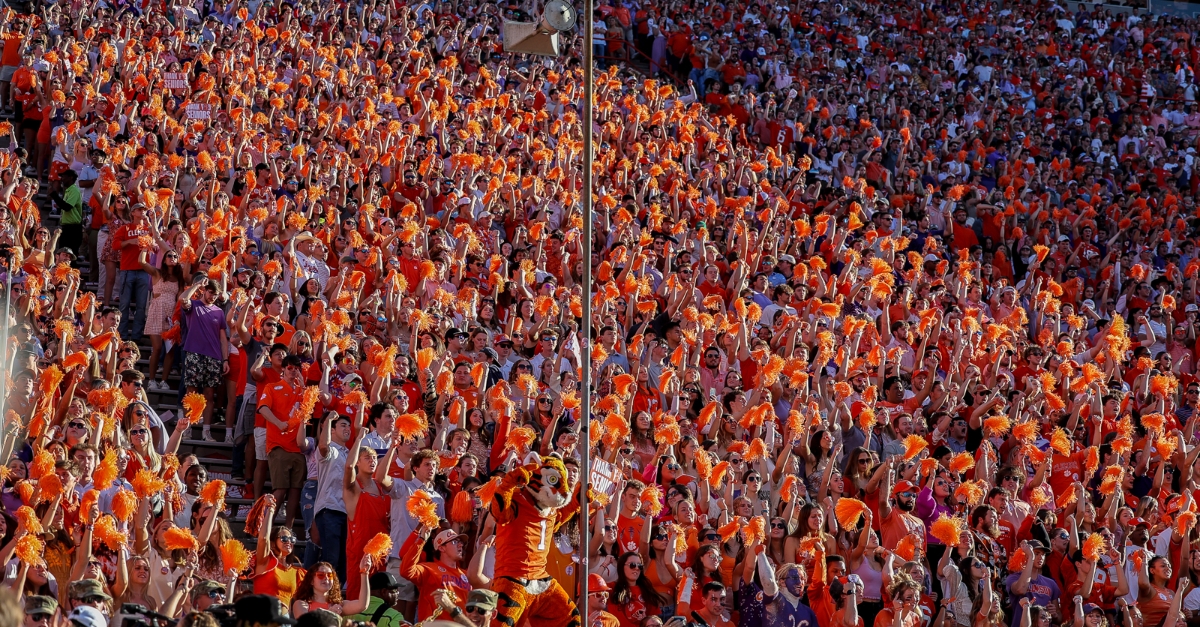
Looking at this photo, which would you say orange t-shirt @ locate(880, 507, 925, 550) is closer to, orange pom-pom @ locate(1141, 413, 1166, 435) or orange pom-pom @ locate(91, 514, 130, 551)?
orange pom-pom @ locate(1141, 413, 1166, 435)

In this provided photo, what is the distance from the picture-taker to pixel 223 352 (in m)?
10.8

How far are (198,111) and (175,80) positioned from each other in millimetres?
877

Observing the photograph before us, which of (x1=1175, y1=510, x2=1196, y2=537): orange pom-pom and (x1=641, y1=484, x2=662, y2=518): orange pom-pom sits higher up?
(x1=641, y1=484, x2=662, y2=518): orange pom-pom

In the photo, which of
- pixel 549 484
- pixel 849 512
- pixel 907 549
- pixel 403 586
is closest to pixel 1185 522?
pixel 907 549

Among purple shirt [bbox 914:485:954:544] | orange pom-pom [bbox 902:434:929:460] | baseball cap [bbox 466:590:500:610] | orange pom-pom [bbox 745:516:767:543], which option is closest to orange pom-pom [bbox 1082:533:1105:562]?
purple shirt [bbox 914:485:954:544]

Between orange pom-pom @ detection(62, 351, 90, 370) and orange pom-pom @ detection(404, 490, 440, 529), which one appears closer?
orange pom-pom @ detection(404, 490, 440, 529)

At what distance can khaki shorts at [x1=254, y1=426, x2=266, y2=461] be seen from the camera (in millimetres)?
9977

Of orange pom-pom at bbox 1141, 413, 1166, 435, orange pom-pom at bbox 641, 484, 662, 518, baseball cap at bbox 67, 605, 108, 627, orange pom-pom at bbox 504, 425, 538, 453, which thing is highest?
baseball cap at bbox 67, 605, 108, 627

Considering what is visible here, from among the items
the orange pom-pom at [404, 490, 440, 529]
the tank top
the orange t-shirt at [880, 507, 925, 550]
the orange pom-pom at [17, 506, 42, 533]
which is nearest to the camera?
the orange pom-pom at [17, 506, 42, 533]

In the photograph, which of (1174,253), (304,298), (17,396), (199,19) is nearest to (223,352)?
(304,298)

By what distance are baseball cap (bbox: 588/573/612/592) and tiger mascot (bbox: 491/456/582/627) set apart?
0.50m

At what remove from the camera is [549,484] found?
26.8 feet

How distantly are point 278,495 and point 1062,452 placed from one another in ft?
18.1

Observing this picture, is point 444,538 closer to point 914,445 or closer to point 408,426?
point 408,426
